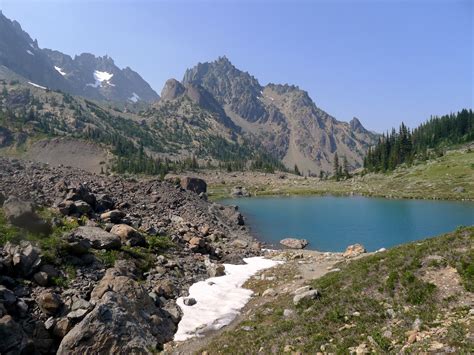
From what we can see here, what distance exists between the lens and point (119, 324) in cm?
1822

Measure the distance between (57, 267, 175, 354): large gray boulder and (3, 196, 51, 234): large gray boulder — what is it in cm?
791

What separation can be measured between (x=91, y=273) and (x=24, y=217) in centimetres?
756

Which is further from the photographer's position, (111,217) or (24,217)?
(111,217)

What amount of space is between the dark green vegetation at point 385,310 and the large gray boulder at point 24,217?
16695 millimetres

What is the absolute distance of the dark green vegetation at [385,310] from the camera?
15.8 metres

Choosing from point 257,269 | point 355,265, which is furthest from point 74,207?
point 355,265

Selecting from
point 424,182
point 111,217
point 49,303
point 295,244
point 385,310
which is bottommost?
point 295,244

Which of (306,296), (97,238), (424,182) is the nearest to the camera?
(306,296)

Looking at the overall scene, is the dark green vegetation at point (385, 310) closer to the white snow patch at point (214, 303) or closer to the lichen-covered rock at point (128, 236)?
the white snow patch at point (214, 303)

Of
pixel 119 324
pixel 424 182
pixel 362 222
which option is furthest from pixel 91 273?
pixel 424 182

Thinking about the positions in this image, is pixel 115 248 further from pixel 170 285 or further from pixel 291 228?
pixel 291 228

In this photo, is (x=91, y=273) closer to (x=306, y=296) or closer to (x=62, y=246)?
(x=62, y=246)

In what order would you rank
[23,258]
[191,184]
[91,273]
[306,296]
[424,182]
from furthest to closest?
[424,182] → [191,184] → [91,273] → [306,296] → [23,258]

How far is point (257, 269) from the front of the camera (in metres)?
34.6
